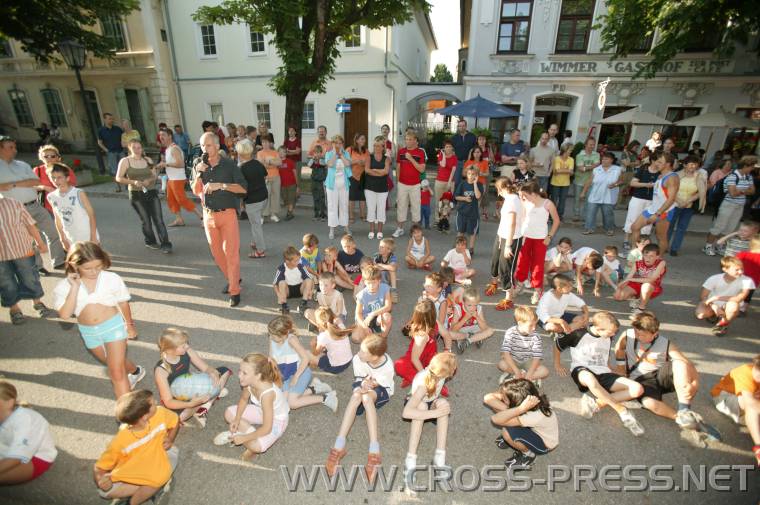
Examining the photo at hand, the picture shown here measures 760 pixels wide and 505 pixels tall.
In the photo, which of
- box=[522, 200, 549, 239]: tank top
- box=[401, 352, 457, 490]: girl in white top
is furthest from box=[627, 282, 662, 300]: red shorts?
box=[401, 352, 457, 490]: girl in white top

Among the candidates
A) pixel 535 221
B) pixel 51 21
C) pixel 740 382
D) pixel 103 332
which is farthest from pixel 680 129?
pixel 51 21

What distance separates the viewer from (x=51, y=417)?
3.57 meters

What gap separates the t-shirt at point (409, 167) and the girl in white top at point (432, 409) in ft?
18.4

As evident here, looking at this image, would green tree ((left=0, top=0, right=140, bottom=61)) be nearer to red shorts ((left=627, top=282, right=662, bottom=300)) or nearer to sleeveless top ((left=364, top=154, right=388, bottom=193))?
sleeveless top ((left=364, top=154, right=388, bottom=193))

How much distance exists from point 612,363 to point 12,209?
7297 millimetres

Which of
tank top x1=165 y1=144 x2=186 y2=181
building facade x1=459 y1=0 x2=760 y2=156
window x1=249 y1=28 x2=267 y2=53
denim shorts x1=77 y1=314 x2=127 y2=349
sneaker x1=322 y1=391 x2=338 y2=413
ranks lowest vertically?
sneaker x1=322 y1=391 x2=338 y2=413

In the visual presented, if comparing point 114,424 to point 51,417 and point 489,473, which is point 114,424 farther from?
point 489,473

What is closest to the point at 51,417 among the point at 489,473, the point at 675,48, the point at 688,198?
the point at 489,473

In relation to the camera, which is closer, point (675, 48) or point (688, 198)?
point (688, 198)

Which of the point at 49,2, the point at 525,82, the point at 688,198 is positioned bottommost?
the point at 688,198

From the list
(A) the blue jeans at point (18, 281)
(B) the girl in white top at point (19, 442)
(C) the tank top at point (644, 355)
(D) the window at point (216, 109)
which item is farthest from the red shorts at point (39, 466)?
(D) the window at point (216, 109)

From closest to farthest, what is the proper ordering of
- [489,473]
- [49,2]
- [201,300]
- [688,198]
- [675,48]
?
[489,473] → [201,300] → [688,198] → [675,48] → [49,2]

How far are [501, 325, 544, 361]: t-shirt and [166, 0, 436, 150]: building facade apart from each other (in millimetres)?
16023

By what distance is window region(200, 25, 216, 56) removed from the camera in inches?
744
